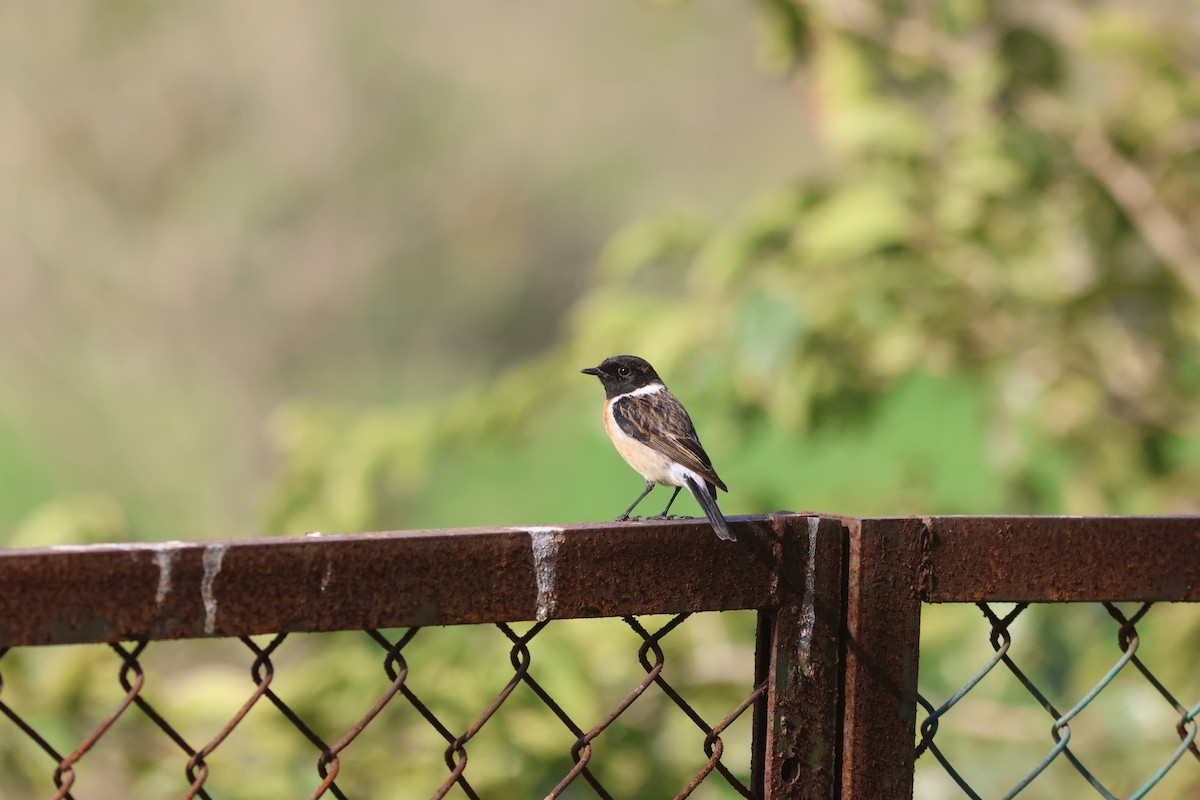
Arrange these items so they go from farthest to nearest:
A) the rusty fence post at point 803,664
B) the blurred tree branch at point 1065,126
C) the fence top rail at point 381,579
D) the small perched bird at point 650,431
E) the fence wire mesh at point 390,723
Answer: the blurred tree branch at point 1065,126 → the small perched bird at point 650,431 → the fence wire mesh at point 390,723 → the rusty fence post at point 803,664 → the fence top rail at point 381,579

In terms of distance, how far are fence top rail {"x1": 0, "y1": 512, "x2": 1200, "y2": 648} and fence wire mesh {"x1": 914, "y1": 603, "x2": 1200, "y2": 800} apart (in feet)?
5.23

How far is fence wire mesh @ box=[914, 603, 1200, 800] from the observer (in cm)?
352

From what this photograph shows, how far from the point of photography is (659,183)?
15.0 meters

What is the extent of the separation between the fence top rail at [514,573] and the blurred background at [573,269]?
4.09ft

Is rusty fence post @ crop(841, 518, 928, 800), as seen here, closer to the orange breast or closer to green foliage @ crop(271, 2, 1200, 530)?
green foliage @ crop(271, 2, 1200, 530)

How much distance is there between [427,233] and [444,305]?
0.73 m

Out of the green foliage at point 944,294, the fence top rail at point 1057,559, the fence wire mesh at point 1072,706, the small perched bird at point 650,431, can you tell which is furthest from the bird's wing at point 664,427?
the fence top rail at point 1057,559

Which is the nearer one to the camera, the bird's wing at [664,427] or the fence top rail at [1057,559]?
the fence top rail at [1057,559]

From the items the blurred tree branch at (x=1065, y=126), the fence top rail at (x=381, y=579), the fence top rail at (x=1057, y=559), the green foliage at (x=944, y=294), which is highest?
the blurred tree branch at (x=1065, y=126)

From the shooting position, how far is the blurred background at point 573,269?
3.59 m

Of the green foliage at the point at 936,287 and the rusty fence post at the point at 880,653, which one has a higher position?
the green foliage at the point at 936,287

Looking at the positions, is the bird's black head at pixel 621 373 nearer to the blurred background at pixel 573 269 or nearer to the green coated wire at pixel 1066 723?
the blurred background at pixel 573 269

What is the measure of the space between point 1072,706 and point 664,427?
153 cm

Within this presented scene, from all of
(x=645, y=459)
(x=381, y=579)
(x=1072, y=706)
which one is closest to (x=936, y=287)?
(x=645, y=459)
